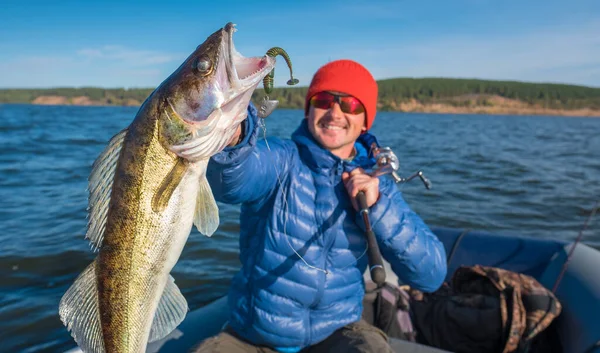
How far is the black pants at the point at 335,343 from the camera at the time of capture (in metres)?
2.89

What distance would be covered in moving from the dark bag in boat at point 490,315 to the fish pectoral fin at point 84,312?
3106 mm

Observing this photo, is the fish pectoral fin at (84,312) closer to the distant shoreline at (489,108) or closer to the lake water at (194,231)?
the lake water at (194,231)

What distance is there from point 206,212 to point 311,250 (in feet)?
3.65

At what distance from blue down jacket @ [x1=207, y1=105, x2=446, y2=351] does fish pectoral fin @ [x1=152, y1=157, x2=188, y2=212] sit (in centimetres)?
81

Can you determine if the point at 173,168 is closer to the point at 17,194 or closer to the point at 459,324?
the point at 459,324

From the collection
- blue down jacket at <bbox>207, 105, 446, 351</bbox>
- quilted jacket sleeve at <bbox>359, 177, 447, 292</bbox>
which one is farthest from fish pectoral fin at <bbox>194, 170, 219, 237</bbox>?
quilted jacket sleeve at <bbox>359, 177, 447, 292</bbox>

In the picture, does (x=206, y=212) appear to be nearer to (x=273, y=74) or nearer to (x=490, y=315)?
(x=273, y=74)

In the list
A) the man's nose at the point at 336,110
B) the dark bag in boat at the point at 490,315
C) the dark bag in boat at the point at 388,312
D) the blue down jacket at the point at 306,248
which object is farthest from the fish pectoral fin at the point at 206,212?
the dark bag in boat at the point at 490,315

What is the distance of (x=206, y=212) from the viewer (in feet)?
7.03

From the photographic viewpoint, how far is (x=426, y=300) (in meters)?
4.69

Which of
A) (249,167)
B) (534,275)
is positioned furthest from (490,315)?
(249,167)

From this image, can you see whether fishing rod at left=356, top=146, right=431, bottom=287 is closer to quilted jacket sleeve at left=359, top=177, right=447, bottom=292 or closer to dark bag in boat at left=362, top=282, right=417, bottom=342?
quilted jacket sleeve at left=359, top=177, right=447, bottom=292

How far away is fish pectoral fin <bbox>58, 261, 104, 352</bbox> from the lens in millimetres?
2065

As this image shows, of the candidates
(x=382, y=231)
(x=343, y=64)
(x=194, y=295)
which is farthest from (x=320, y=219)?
(x=194, y=295)
